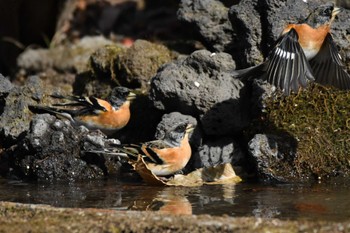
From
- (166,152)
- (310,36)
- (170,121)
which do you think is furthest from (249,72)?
(166,152)

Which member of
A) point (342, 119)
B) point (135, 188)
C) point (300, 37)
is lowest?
point (135, 188)

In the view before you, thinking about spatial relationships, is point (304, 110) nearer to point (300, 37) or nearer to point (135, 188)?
point (300, 37)

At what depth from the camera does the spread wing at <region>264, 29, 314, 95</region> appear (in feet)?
21.4

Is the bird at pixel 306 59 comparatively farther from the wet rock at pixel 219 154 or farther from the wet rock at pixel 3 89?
the wet rock at pixel 3 89

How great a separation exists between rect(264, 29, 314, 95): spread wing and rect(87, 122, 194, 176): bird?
892mm

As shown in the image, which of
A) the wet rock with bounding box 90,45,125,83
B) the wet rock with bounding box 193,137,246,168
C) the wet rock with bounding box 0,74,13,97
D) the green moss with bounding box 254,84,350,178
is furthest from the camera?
the wet rock with bounding box 90,45,125,83

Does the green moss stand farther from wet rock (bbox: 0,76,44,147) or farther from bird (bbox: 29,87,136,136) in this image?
wet rock (bbox: 0,76,44,147)

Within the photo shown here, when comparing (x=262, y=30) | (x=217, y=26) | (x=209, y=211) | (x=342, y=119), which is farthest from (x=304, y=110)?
(x=209, y=211)

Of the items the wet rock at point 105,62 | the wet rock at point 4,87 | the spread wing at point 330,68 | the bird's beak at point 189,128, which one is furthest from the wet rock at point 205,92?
the wet rock at point 4,87

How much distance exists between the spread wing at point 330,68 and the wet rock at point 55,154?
1967 mm

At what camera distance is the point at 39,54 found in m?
10.8

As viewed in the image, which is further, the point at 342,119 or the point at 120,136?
the point at 120,136

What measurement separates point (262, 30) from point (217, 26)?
681 millimetres

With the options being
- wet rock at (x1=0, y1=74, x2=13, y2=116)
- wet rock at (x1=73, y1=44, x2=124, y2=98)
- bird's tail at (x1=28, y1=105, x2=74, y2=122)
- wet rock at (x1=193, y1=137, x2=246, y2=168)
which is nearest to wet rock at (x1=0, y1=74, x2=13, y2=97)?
wet rock at (x1=0, y1=74, x2=13, y2=116)
